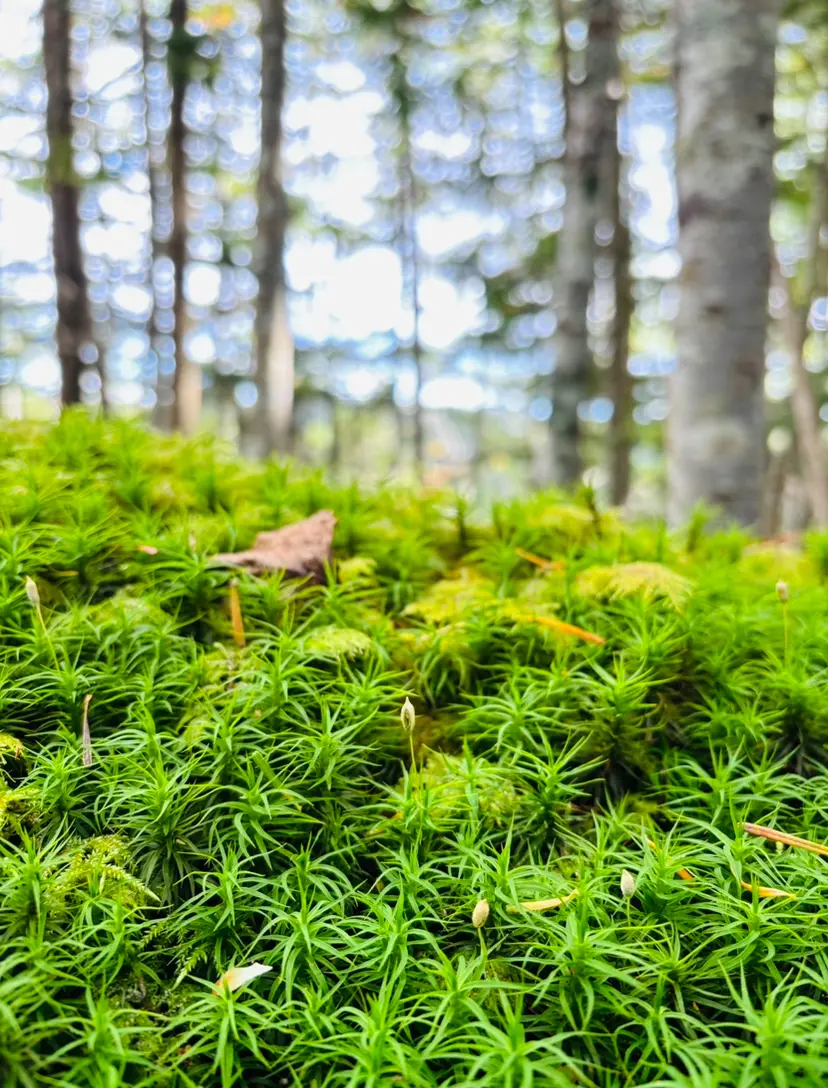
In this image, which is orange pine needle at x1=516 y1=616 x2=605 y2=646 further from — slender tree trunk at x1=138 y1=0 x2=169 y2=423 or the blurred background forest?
slender tree trunk at x1=138 y1=0 x2=169 y2=423

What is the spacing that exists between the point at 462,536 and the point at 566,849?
146 centimetres

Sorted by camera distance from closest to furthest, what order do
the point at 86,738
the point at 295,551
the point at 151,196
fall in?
the point at 86,738, the point at 295,551, the point at 151,196

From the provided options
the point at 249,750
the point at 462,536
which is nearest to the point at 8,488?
the point at 249,750

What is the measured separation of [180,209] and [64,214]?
2.53m

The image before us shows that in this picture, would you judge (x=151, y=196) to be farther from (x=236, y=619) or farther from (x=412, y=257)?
(x=236, y=619)

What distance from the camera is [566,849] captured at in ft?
5.62

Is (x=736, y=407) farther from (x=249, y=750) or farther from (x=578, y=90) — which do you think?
(x=578, y=90)

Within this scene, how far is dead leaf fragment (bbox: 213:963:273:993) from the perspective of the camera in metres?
1.33

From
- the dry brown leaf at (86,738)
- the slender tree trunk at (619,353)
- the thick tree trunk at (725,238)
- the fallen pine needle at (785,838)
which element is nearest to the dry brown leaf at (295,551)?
the dry brown leaf at (86,738)

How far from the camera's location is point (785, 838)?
166 cm

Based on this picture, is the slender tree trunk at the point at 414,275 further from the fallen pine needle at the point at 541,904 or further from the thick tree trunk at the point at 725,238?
the fallen pine needle at the point at 541,904

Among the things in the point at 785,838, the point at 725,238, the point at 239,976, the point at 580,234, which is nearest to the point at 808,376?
the point at 580,234

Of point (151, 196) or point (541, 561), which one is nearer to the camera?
point (541, 561)

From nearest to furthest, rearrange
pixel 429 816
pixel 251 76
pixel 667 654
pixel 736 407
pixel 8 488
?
pixel 429 816
pixel 667 654
pixel 8 488
pixel 736 407
pixel 251 76
